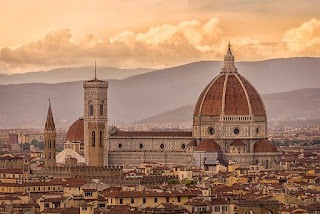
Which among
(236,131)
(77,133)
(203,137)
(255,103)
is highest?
(255,103)

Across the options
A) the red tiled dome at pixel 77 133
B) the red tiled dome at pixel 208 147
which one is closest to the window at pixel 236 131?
the red tiled dome at pixel 208 147

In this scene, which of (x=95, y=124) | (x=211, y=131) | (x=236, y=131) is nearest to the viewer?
(x=236, y=131)

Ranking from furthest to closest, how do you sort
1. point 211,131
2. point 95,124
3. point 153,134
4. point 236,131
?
point 153,134 → point 95,124 → point 211,131 → point 236,131

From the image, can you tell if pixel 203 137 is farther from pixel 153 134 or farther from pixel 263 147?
pixel 263 147

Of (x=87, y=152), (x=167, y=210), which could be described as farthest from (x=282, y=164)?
(x=167, y=210)

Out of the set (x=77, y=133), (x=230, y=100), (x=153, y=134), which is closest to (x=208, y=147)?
(x=230, y=100)

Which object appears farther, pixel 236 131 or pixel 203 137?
pixel 203 137

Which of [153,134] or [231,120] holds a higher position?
[231,120]

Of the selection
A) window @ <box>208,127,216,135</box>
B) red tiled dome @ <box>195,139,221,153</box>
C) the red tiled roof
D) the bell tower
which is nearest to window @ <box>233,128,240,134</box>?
window @ <box>208,127,216,135</box>

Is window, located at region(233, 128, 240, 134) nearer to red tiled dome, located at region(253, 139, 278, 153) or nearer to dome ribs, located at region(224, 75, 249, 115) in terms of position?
dome ribs, located at region(224, 75, 249, 115)
